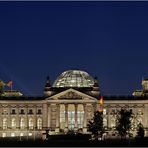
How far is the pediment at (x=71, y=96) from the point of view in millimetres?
193125

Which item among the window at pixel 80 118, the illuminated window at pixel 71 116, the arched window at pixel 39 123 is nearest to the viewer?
the illuminated window at pixel 71 116

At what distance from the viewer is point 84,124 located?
193250 mm

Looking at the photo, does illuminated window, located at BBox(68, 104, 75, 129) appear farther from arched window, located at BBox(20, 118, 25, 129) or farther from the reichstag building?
arched window, located at BBox(20, 118, 25, 129)

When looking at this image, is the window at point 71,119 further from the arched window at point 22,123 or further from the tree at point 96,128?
the tree at point 96,128

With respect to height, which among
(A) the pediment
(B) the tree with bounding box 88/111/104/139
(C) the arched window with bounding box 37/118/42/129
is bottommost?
(B) the tree with bounding box 88/111/104/139

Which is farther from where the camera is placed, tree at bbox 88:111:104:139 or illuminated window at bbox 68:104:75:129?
illuminated window at bbox 68:104:75:129

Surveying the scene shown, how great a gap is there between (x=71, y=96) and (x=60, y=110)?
6.13 metres

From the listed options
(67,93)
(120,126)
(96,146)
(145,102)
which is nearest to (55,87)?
(67,93)

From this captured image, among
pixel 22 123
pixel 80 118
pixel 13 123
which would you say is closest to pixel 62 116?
pixel 80 118

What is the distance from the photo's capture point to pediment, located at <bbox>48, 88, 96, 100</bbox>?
A: 193m

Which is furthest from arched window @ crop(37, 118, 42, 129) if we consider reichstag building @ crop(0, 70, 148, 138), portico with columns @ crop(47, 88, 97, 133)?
portico with columns @ crop(47, 88, 97, 133)

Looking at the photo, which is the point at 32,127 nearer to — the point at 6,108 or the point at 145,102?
the point at 6,108

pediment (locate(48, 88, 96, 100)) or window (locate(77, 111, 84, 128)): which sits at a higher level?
pediment (locate(48, 88, 96, 100))

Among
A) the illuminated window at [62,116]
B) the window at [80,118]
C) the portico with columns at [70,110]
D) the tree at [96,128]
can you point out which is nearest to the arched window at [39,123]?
the portico with columns at [70,110]
